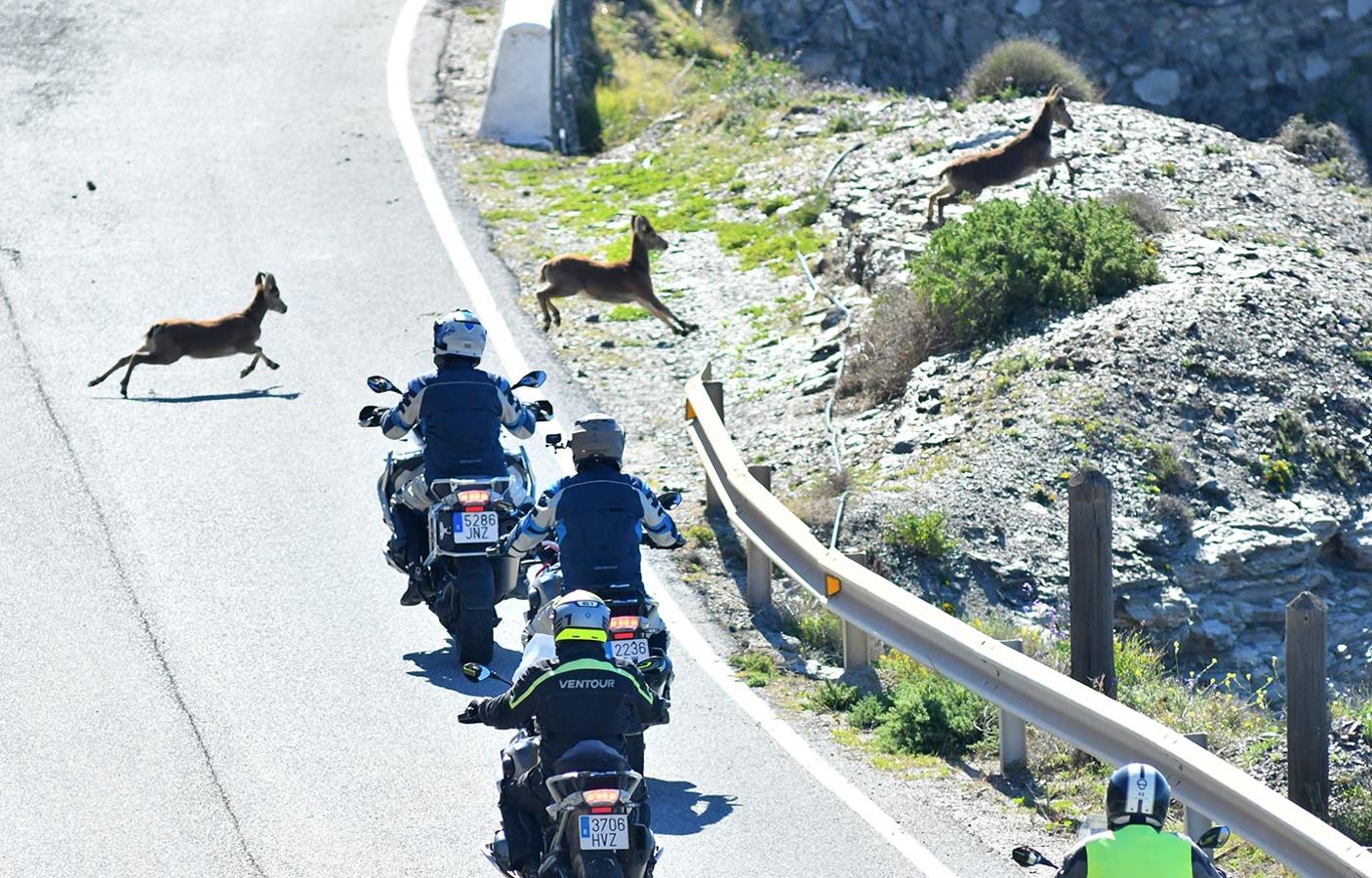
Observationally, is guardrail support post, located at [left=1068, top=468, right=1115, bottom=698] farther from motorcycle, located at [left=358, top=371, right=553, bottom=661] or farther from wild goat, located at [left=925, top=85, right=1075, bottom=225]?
wild goat, located at [left=925, top=85, right=1075, bottom=225]

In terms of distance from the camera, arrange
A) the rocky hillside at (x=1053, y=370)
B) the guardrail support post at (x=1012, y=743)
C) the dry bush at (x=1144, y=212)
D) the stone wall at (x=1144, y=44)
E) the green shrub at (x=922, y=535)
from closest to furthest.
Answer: the guardrail support post at (x=1012, y=743) < the green shrub at (x=922, y=535) < the rocky hillside at (x=1053, y=370) < the dry bush at (x=1144, y=212) < the stone wall at (x=1144, y=44)

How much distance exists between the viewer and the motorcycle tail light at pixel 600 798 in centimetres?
740

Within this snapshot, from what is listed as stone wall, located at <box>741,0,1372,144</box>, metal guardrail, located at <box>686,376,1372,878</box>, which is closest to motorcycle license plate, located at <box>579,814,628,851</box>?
metal guardrail, located at <box>686,376,1372,878</box>

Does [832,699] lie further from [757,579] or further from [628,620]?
[628,620]

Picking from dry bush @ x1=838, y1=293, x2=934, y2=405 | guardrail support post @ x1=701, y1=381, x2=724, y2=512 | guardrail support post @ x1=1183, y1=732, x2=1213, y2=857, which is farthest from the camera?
dry bush @ x1=838, y1=293, x2=934, y2=405

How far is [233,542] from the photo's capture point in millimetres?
13297

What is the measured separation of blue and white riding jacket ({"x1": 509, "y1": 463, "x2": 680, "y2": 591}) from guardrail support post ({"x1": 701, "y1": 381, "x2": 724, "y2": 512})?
439 cm

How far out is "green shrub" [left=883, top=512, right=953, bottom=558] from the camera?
13.0 metres

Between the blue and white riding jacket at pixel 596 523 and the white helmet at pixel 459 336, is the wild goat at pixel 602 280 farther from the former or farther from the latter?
the blue and white riding jacket at pixel 596 523

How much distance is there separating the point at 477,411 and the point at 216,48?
56.4ft

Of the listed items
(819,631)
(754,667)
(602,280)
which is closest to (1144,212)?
(602,280)

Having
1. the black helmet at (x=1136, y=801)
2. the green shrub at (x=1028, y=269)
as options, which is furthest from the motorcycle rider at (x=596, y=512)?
the green shrub at (x=1028, y=269)

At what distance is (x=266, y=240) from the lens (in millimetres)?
20453

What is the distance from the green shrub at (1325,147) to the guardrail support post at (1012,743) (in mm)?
16850
